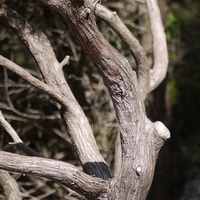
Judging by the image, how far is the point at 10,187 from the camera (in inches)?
A: 134

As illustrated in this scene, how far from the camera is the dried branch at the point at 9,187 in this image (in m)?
3.34

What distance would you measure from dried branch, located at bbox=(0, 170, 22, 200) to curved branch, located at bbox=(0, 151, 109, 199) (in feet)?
1.95

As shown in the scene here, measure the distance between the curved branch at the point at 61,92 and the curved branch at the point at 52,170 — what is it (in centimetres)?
31

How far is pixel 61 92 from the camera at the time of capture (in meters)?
3.47

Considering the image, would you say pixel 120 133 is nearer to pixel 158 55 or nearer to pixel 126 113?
pixel 126 113

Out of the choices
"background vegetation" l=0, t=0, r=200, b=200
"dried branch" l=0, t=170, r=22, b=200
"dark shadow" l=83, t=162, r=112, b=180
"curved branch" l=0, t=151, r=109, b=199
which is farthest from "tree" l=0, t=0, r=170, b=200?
"background vegetation" l=0, t=0, r=200, b=200

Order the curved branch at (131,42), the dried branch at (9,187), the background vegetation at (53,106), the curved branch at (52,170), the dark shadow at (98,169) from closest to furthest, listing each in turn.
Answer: the curved branch at (52,170) → the dark shadow at (98,169) → the dried branch at (9,187) → the curved branch at (131,42) → the background vegetation at (53,106)

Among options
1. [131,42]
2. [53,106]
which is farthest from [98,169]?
[53,106]

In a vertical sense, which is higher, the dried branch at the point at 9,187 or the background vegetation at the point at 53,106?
the background vegetation at the point at 53,106

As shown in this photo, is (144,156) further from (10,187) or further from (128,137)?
(10,187)

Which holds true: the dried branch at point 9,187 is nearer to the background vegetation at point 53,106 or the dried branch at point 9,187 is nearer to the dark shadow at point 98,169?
the dark shadow at point 98,169

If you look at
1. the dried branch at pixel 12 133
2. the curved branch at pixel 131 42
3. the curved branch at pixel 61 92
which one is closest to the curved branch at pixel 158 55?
the curved branch at pixel 131 42

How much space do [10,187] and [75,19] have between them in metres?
1.25

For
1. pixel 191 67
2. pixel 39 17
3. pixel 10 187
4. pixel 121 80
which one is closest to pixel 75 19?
pixel 121 80
